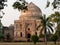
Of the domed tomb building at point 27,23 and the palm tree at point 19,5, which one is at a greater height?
the palm tree at point 19,5

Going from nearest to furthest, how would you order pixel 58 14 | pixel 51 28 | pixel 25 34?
pixel 58 14
pixel 51 28
pixel 25 34

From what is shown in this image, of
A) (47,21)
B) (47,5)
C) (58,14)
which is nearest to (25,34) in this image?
(47,21)

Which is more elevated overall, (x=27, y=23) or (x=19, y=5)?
(x=19, y=5)

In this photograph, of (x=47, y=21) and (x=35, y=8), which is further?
(x=35, y=8)

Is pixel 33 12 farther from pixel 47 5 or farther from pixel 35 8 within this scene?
pixel 47 5

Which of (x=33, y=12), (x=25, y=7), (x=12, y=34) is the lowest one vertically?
(x=12, y=34)

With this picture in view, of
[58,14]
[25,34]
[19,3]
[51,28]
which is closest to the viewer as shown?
[19,3]

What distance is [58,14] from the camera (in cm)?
3077

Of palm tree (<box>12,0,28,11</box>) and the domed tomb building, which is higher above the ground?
palm tree (<box>12,0,28,11</box>)

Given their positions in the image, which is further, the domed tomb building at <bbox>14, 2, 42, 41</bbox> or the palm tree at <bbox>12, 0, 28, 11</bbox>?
the domed tomb building at <bbox>14, 2, 42, 41</bbox>

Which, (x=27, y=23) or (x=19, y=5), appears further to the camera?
(x=27, y=23)

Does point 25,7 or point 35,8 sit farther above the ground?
point 25,7

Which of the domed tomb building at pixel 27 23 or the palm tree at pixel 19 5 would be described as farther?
the domed tomb building at pixel 27 23

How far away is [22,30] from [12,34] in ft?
9.96
